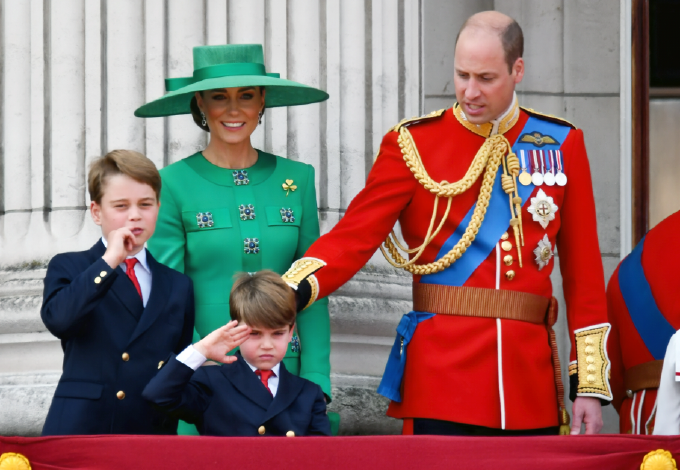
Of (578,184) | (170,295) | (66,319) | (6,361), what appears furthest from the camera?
(6,361)

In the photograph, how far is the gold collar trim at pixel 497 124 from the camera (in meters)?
3.55

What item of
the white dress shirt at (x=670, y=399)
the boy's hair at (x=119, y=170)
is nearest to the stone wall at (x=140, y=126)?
the boy's hair at (x=119, y=170)

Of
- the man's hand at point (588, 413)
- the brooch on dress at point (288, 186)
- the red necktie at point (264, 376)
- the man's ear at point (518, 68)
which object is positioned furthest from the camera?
the brooch on dress at point (288, 186)

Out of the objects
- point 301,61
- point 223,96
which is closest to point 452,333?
point 223,96

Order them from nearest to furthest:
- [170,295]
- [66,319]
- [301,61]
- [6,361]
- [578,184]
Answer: [66,319]
[170,295]
[578,184]
[6,361]
[301,61]

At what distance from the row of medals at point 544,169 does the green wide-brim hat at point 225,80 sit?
799 millimetres

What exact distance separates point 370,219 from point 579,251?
2.02 ft

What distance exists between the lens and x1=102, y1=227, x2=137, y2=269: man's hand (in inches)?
121

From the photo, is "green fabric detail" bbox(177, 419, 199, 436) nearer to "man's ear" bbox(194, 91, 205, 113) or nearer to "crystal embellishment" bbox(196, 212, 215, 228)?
"crystal embellishment" bbox(196, 212, 215, 228)

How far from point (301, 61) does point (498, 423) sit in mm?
1852

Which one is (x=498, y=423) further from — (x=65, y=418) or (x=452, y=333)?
(x=65, y=418)

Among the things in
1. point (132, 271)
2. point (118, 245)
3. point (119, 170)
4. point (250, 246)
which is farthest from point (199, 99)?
point (118, 245)

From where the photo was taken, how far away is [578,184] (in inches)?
138

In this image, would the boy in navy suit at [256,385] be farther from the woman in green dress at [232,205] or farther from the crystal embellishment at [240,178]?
the crystal embellishment at [240,178]
